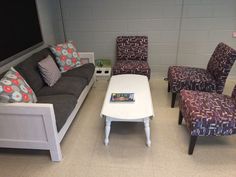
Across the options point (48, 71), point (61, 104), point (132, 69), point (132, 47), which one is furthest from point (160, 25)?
point (61, 104)

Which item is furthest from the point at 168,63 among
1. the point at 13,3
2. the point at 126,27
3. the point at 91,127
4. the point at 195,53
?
the point at 13,3

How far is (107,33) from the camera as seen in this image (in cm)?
399

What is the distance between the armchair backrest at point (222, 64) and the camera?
2.63 metres

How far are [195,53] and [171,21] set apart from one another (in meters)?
0.74

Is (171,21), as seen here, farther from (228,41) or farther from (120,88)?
Result: (120,88)

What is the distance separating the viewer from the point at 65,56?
10.7 feet

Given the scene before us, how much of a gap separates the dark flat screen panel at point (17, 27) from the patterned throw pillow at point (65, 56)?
14.8 inches

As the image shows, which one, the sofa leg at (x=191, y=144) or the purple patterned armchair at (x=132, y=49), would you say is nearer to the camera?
the sofa leg at (x=191, y=144)

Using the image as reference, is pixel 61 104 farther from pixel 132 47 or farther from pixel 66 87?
pixel 132 47

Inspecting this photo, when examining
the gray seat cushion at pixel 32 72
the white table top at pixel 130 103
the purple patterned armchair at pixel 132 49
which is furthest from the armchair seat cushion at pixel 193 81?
the gray seat cushion at pixel 32 72

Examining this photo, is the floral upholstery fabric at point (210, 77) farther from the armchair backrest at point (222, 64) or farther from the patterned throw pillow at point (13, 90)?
the patterned throw pillow at point (13, 90)

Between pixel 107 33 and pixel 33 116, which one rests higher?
pixel 107 33

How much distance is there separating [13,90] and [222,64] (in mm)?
2433

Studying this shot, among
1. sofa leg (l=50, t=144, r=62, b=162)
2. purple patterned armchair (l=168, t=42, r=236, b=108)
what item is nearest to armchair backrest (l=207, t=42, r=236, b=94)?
purple patterned armchair (l=168, t=42, r=236, b=108)
